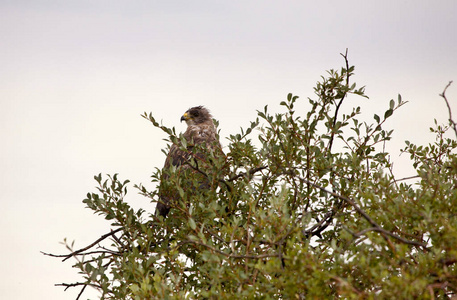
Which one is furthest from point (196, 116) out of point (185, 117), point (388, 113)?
point (388, 113)

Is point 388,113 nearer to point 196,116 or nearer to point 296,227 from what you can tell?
point 296,227

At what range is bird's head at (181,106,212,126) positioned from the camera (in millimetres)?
10117

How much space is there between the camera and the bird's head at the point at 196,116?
1012 centimetres

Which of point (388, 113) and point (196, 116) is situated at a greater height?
point (196, 116)

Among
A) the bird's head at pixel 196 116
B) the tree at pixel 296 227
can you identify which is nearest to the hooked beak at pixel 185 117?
the bird's head at pixel 196 116

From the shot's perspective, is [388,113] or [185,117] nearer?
[388,113]

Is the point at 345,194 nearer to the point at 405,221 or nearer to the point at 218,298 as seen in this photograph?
the point at 405,221

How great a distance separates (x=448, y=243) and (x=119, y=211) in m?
2.89

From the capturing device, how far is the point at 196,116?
10164 mm

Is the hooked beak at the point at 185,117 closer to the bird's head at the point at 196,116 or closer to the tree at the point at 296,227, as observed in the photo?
the bird's head at the point at 196,116

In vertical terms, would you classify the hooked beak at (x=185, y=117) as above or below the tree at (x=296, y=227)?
above

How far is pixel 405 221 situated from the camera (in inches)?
141

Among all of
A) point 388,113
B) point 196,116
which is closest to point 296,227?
point 388,113

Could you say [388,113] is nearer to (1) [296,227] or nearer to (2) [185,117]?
(1) [296,227]
